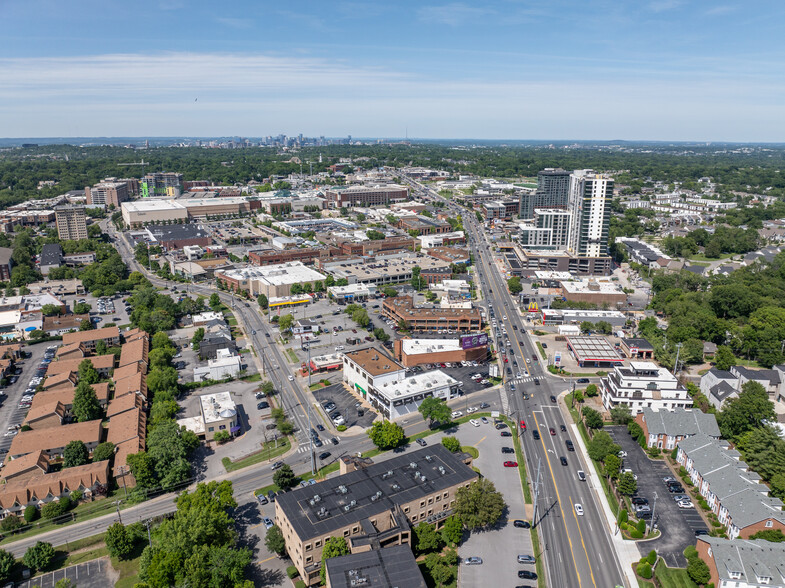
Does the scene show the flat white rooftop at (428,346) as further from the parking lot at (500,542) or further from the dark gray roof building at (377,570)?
the dark gray roof building at (377,570)

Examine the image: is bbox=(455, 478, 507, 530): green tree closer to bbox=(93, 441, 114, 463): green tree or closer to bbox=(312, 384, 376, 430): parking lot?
bbox=(312, 384, 376, 430): parking lot

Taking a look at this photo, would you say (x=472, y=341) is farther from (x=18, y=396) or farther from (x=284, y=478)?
(x=18, y=396)

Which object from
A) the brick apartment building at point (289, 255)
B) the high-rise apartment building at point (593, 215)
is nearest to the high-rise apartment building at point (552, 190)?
the high-rise apartment building at point (593, 215)

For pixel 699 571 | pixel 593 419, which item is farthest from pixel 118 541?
pixel 593 419

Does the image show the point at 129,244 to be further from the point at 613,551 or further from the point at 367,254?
the point at 613,551

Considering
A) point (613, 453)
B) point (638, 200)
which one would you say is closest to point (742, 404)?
point (613, 453)

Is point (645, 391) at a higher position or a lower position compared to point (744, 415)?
lower
